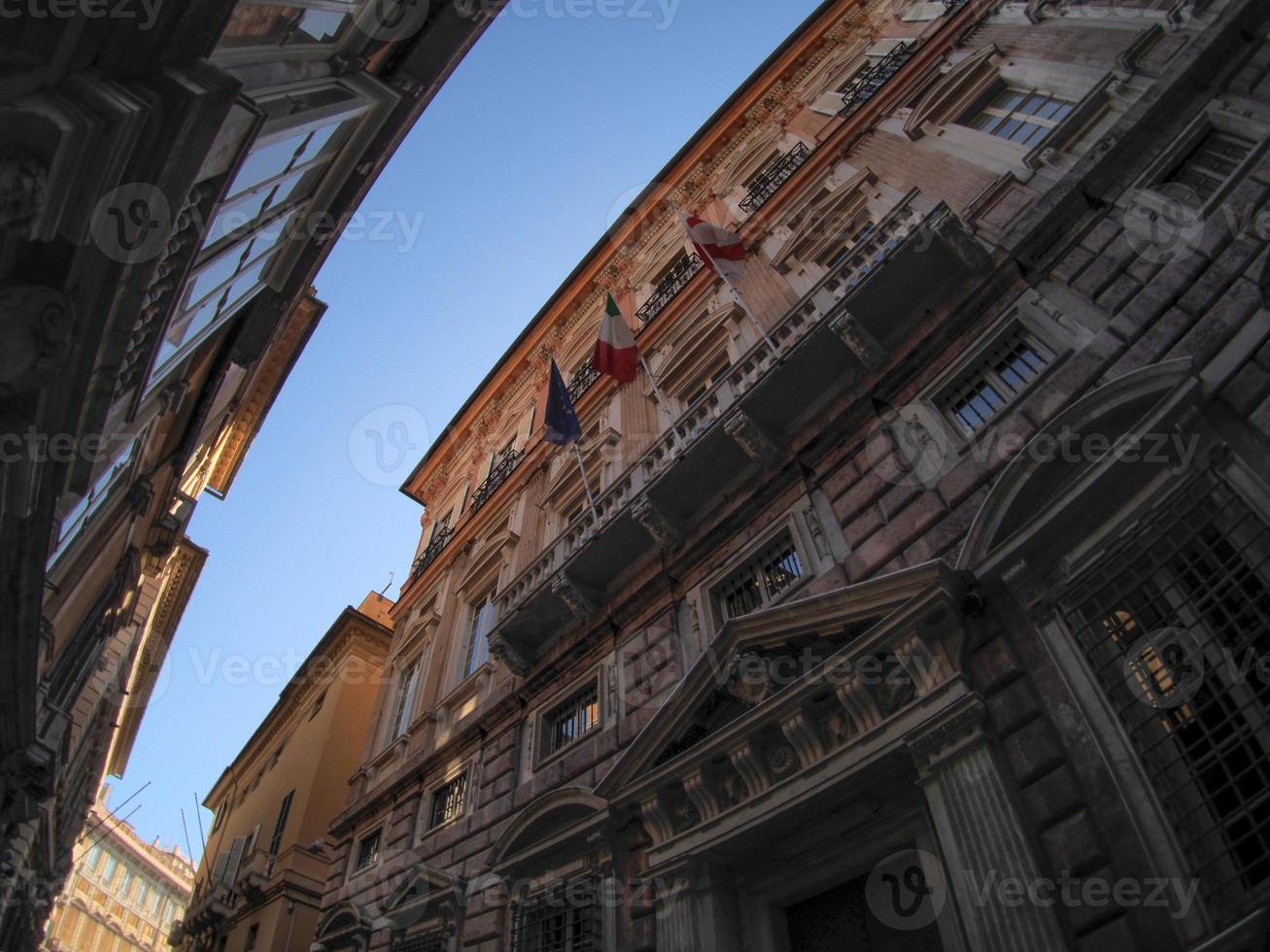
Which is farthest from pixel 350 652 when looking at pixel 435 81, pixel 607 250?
pixel 435 81

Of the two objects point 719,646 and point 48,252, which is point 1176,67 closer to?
point 719,646

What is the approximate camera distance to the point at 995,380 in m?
8.80

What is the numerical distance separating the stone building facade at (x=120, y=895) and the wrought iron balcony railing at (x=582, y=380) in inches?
2086

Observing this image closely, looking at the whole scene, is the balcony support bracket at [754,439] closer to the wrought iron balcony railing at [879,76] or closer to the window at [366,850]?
the wrought iron balcony railing at [879,76]

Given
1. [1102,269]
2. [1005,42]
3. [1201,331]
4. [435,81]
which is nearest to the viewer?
[1201,331]

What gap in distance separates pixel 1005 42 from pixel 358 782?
847 inches

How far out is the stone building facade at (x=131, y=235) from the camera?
5.03 meters

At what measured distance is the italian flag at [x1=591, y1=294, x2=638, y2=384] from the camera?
1748 cm

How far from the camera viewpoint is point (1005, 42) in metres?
14.2

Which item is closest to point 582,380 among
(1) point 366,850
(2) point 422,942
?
(1) point 366,850

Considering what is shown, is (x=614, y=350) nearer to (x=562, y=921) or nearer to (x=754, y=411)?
(x=754, y=411)

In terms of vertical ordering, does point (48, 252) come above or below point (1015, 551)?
above

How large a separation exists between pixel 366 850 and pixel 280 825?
853cm

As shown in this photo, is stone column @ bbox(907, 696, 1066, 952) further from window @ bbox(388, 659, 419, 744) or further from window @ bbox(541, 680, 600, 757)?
window @ bbox(388, 659, 419, 744)
